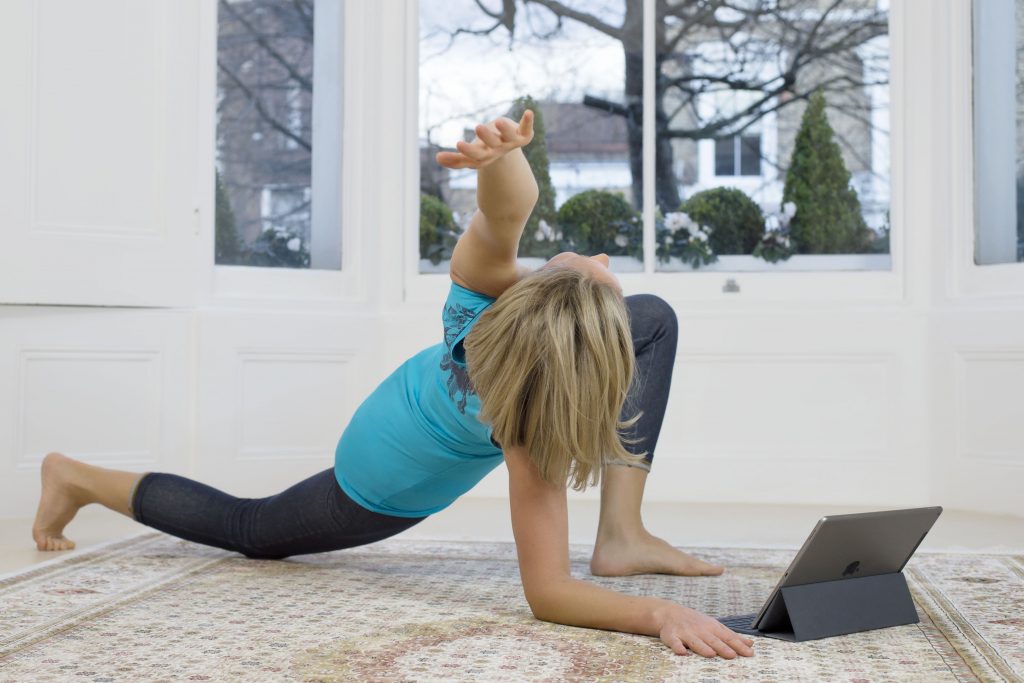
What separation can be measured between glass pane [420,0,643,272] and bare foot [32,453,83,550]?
211cm

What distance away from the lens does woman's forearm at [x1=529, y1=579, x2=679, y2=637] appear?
1.77m

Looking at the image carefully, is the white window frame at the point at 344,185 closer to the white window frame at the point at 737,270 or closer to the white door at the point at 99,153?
the white window frame at the point at 737,270

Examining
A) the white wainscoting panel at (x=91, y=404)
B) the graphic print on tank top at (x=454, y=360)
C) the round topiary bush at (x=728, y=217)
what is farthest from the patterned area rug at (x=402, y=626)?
the round topiary bush at (x=728, y=217)

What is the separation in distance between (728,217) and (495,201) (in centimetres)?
310

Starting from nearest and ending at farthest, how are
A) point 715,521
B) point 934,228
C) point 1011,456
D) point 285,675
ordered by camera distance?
1. point 285,675
2. point 715,521
3. point 1011,456
4. point 934,228

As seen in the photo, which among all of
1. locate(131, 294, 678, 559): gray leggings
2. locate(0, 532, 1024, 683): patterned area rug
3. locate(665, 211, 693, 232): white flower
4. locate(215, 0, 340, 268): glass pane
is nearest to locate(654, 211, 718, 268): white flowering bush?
locate(665, 211, 693, 232): white flower

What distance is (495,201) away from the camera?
1.63 metres

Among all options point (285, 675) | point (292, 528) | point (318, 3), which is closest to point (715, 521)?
point (292, 528)

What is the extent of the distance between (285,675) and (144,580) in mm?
917

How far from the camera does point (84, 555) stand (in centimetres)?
276

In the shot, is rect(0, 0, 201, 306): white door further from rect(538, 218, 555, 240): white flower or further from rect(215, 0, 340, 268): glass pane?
rect(538, 218, 555, 240): white flower

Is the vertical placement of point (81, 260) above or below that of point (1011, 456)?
above

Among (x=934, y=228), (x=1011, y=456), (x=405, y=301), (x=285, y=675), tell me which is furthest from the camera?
(x=405, y=301)

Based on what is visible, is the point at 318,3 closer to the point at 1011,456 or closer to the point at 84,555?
the point at 84,555
